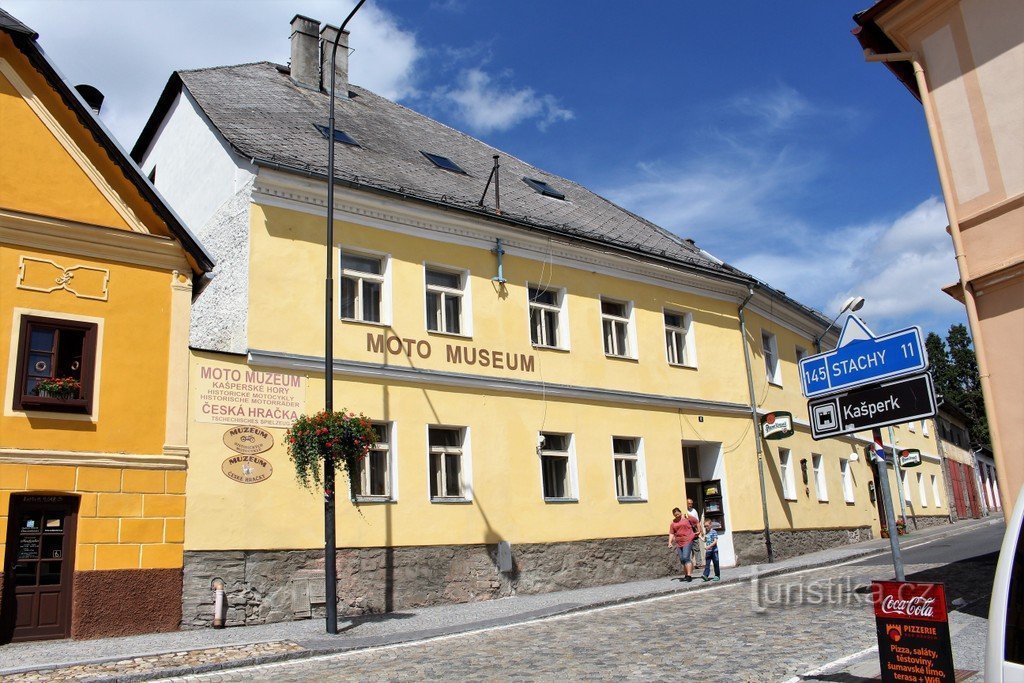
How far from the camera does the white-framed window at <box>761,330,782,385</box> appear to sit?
26.2 m

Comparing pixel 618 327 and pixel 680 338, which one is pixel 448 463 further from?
pixel 680 338

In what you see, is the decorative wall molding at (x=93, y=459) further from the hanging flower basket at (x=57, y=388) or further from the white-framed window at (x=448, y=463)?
the white-framed window at (x=448, y=463)

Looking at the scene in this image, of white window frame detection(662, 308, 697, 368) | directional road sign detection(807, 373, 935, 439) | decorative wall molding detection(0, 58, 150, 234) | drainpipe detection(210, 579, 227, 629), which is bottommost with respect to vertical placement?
drainpipe detection(210, 579, 227, 629)

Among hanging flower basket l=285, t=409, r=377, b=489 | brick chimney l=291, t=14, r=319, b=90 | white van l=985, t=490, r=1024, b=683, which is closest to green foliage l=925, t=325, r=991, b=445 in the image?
brick chimney l=291, t=14, r=319, b=90

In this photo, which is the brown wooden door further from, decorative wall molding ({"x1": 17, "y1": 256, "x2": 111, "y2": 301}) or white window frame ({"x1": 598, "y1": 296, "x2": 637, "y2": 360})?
white window frame ({"x1": 598, "y1": 296, "x2": 637, "y2": 360})

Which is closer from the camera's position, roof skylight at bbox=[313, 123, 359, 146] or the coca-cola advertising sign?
the coca-cola advertising sign

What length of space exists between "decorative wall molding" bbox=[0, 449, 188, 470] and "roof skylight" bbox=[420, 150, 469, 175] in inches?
425

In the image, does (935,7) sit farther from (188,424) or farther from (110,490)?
(110,490)

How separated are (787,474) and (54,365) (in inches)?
752

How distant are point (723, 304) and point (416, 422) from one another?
1079cm

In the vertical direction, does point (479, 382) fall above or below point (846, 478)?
above

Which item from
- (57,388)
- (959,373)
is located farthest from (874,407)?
(959,373)

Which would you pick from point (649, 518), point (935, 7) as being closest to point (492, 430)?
point (649, 518)

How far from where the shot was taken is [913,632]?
6.84 metres
